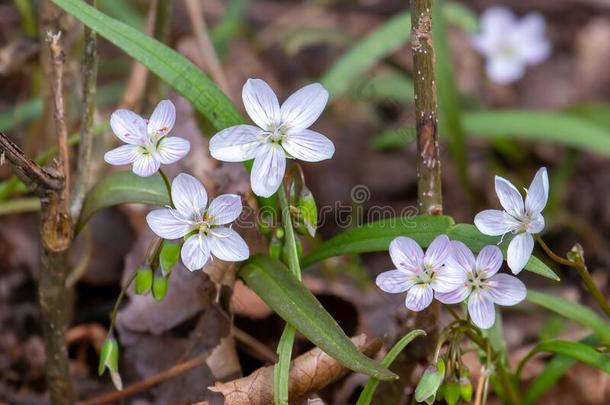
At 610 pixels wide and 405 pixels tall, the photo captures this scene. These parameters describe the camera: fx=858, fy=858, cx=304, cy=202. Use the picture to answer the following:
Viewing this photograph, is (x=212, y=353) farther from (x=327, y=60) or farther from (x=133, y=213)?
(x=327, y=60)

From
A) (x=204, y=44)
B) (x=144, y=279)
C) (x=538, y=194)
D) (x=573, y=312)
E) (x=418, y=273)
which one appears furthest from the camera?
(x=204, y=44)

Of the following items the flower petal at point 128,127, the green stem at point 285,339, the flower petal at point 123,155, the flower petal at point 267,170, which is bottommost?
the green stem at point 285,339

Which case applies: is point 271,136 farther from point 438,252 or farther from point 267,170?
point 438,252

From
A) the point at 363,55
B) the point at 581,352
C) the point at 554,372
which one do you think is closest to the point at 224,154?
the point at 581,352

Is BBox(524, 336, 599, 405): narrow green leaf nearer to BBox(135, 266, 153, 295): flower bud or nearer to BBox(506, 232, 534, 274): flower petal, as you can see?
BBox(506, 232, 534, 274): flower petal

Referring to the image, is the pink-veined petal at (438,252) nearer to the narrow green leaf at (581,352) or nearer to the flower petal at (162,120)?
the narrow green leaf at (581,352)

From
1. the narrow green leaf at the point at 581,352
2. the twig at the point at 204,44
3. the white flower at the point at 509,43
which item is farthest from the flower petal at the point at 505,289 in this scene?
the white flower at the point at 509,43

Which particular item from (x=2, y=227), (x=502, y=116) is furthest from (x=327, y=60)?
(x=2, y=227)
